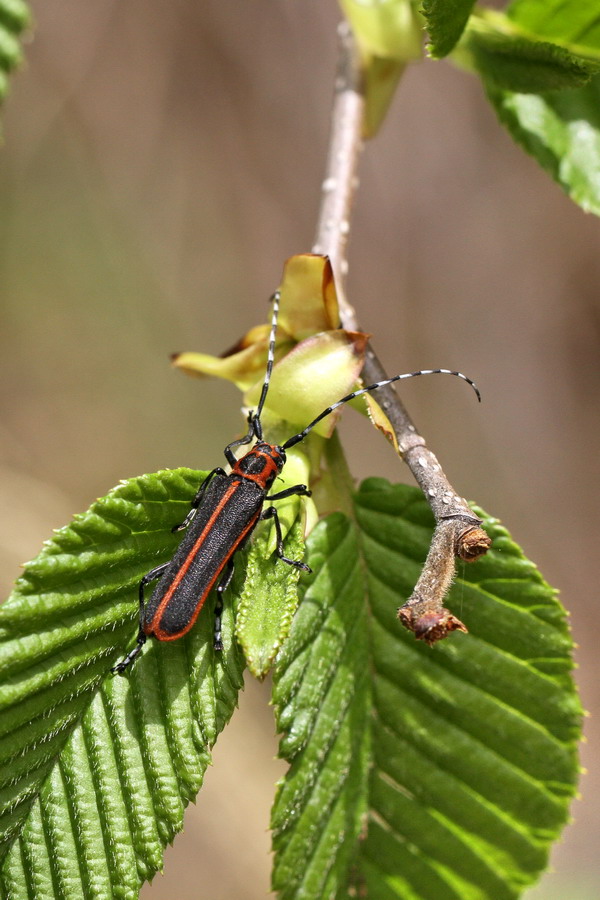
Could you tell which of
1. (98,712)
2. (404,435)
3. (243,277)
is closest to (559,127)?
(404,435)

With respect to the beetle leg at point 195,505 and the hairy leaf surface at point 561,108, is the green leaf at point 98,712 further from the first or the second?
the hairy leaf surface at point 561,108

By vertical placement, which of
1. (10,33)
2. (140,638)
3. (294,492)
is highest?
(10,33)

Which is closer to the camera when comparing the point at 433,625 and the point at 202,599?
the point at 433,625

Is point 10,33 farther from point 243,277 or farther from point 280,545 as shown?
point 243,277

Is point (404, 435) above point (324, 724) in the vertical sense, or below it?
above

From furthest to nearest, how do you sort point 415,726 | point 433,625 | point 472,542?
point 415,726, point 472,542, point 433,625

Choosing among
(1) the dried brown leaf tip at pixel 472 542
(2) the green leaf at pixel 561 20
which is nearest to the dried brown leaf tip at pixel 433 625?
(1) the dried brown leaf tip at pixel 472 542

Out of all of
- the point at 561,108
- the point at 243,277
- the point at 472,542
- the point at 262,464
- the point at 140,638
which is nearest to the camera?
the point at 472,542
